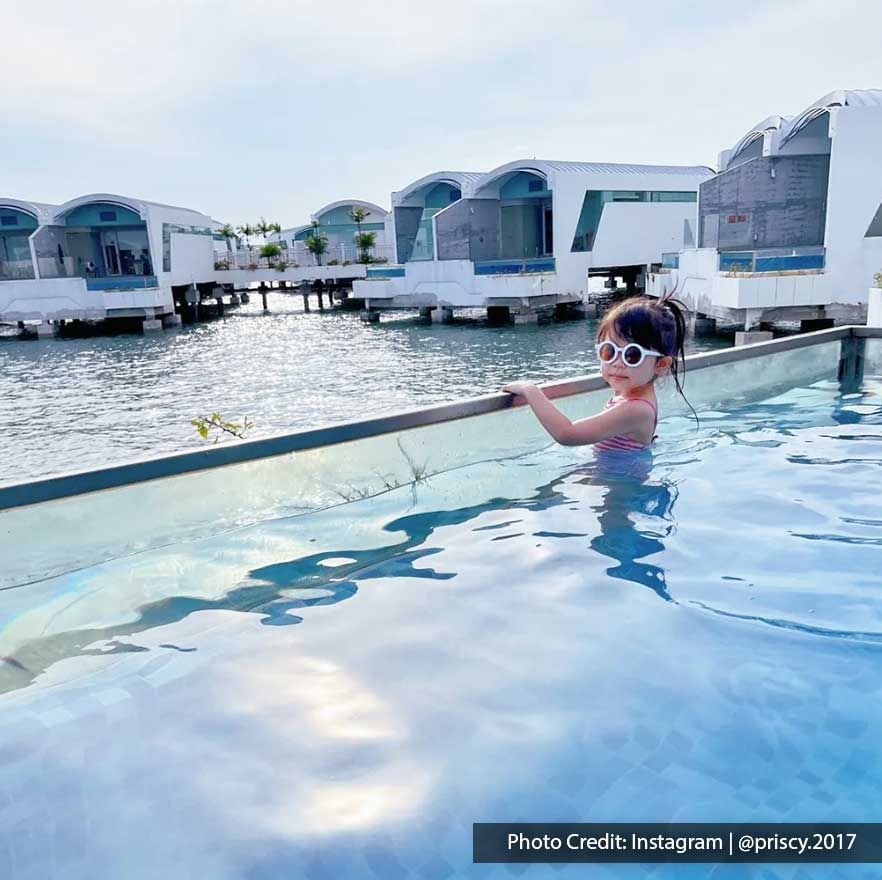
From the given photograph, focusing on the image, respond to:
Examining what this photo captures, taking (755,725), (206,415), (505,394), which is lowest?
(206,415)

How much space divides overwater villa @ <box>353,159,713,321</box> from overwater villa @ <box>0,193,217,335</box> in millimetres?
8508

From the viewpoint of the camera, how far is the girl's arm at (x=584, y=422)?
3111mm

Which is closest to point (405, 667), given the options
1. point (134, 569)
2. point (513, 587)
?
point (513, 587)

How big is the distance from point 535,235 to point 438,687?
3027 centimetres

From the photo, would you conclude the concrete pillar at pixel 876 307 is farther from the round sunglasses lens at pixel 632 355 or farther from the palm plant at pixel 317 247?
the palm plant at pixel 317 247

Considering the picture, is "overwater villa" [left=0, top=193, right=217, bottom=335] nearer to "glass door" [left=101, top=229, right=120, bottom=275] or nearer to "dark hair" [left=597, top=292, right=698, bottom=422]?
"glass door" [left=101, top=229, right=120, bottom=275]

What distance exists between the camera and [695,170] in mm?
31578

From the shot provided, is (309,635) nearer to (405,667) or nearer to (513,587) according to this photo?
(405,667)

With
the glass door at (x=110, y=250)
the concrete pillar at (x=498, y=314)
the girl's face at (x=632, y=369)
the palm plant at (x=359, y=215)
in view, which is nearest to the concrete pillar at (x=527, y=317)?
the concrete pillar at (x=498, y=314)

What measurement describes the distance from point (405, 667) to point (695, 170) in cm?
3379

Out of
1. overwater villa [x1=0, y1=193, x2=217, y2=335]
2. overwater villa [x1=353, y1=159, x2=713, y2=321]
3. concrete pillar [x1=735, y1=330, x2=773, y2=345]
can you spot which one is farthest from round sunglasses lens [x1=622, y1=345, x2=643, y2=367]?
overwater villa [x1=0, y1=193, x2=217, y2=335]

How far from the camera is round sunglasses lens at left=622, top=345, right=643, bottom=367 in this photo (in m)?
3.06
